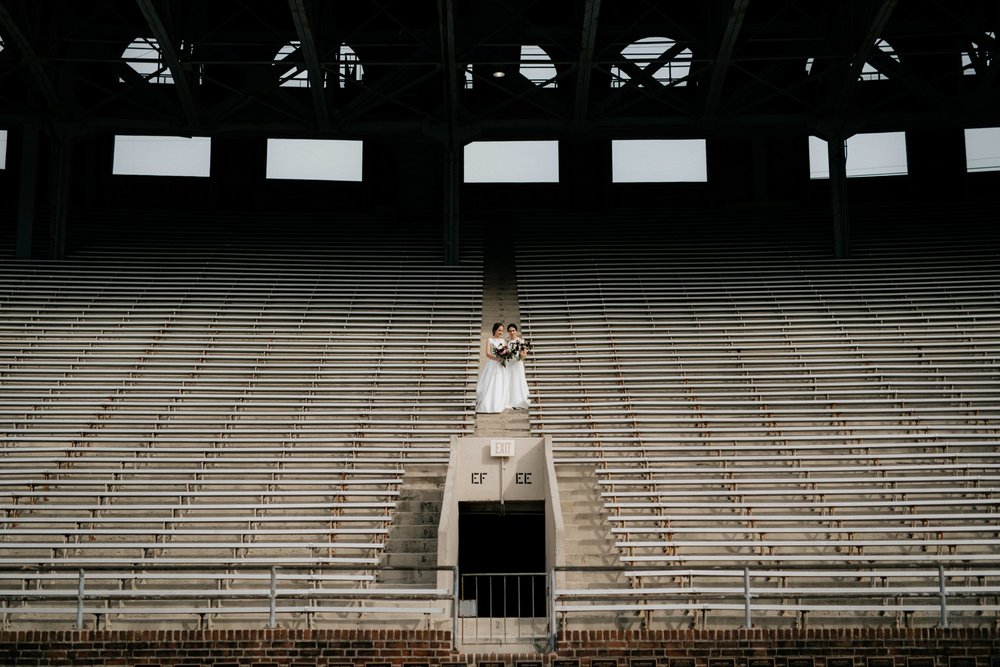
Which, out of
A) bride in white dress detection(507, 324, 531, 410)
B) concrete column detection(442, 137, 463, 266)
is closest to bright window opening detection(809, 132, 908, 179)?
concrete column detection(442, 137, 463, 266)

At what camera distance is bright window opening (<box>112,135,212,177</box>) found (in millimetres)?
26031

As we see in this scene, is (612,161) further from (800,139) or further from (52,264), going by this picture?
(52,264)

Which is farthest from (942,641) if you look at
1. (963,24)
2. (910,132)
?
(910,132)

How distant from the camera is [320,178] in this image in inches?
1040

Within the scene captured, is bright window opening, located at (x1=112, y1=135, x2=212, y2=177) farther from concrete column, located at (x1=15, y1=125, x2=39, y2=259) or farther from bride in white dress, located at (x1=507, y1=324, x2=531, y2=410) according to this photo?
bride in white dress, located at (x1=507, y1=324, x2=531, y2=410)

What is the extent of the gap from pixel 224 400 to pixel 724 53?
12247 mm

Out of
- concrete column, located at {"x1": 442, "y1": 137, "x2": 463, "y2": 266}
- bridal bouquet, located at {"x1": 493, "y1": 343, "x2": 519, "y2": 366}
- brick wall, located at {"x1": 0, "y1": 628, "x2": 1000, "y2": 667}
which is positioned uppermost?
concrete column, located at {"x1": 442, "y1": 137, "x2": 463, "y2": 266}

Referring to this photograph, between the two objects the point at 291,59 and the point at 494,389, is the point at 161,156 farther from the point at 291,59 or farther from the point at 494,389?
the point at 494,389

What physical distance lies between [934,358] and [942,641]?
8.40m

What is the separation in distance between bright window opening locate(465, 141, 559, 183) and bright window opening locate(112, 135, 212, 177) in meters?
7.64

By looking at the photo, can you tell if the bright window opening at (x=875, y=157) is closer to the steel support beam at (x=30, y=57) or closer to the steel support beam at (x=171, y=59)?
the steel support beam at (x=171, y=59)

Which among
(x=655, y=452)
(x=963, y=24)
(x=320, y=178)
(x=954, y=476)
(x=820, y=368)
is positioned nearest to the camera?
(x=954, y=476)

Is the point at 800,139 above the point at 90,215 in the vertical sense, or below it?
above

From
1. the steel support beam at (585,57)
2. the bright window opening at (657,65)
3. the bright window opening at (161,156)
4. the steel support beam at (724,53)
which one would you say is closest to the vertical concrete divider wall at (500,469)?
the steel support beam at (585,57)
